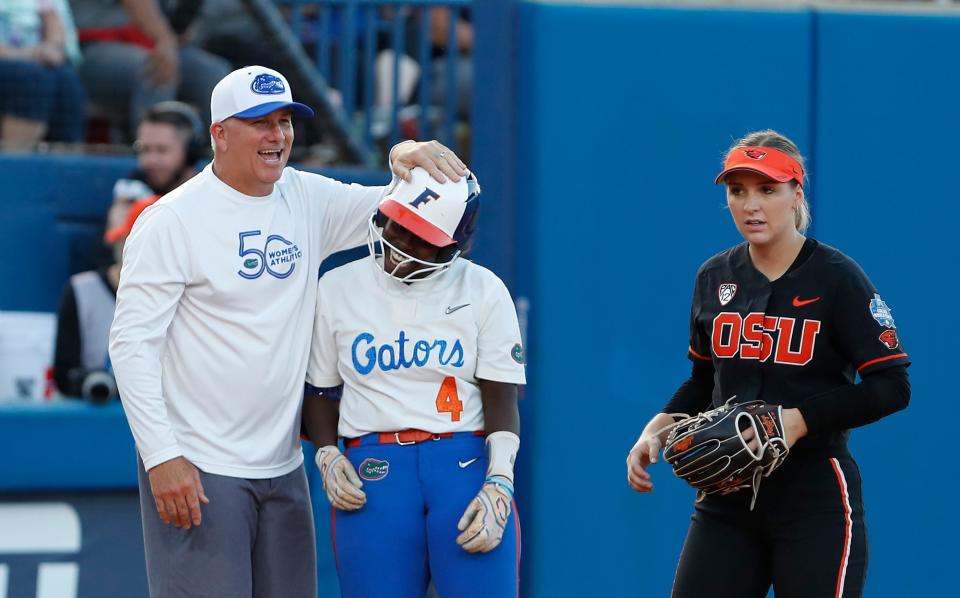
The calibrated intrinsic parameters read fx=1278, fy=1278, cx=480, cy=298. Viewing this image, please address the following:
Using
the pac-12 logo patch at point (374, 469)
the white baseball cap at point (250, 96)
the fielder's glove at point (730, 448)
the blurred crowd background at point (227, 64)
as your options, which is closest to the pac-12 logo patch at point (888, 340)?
the fielder's glove at point (730, 448)

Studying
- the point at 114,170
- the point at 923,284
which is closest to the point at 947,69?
the point at 923,284

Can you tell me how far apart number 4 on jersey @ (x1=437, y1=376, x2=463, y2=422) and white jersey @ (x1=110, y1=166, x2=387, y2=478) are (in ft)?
1.38

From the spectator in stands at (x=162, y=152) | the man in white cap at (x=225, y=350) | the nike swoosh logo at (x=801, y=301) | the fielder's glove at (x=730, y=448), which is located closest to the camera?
the fielder's glove at (x=730, y=448)

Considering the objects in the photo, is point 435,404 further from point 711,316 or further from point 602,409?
point 602,409

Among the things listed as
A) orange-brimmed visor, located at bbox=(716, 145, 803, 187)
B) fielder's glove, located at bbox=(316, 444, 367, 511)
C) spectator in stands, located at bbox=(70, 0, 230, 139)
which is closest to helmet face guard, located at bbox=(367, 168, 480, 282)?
fielder's glove, located at bbox=(316, 444, 367, 511)

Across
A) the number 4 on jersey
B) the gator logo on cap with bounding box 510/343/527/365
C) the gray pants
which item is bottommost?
the gray pants

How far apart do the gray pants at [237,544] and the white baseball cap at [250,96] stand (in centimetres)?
100

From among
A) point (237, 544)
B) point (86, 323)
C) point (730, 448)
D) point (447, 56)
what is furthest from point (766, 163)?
point (447, 56)

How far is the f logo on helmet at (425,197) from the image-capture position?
3398mm

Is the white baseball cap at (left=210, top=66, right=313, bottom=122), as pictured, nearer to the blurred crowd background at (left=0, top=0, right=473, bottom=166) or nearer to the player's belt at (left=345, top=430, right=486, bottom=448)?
the player's belt at (left=345, top=430, right=486, bottom=448)

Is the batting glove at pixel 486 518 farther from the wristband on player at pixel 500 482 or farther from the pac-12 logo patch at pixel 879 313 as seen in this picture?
the pac-12 logo patch at pixel 879 313

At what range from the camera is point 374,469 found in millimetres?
3432

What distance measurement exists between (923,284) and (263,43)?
12.6 feet

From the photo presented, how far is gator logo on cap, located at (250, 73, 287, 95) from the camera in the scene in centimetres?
355
